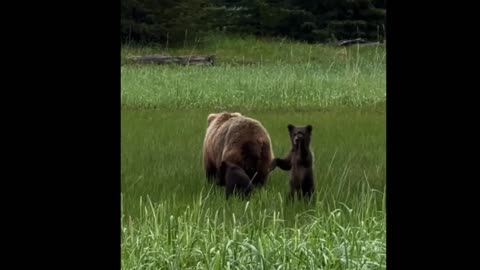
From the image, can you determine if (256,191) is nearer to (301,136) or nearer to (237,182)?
(237,182)

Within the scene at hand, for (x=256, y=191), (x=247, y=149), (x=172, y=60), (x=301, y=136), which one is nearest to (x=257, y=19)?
(x=172, y=60)

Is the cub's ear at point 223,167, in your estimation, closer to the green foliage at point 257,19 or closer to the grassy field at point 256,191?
the grassy field at point 256,191

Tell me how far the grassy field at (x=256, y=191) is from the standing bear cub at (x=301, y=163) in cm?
10

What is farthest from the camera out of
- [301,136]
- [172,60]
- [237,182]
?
[172,60]

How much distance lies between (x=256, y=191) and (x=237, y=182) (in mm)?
126

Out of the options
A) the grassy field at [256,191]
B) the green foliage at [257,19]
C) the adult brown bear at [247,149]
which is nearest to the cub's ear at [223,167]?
the adult brown bear at [247,149]

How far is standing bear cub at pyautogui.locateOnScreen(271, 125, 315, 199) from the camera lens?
446 centimetres

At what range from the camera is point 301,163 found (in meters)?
4.48

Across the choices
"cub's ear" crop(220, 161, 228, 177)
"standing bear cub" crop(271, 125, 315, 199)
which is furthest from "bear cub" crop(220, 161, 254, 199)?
"standing bear cub" crop(271, 125, 315, 199)
